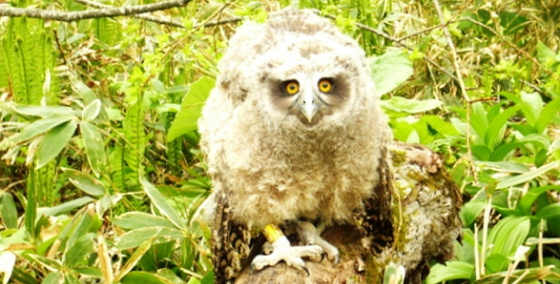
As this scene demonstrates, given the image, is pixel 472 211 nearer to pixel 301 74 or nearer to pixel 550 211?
pixel 550 211

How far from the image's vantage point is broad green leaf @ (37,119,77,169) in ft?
9.86

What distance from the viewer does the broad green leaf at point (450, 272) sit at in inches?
108

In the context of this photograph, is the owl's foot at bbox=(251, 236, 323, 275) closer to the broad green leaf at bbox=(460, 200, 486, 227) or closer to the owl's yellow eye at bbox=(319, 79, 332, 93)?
the owl's yellow eye at bbox=(319, 79, 332, 93)

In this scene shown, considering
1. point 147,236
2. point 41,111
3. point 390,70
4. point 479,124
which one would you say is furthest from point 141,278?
point 479,124

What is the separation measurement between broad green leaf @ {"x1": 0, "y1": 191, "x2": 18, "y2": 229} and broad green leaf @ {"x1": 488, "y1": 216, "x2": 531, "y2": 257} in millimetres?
2203

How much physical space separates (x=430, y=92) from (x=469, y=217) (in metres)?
1.76

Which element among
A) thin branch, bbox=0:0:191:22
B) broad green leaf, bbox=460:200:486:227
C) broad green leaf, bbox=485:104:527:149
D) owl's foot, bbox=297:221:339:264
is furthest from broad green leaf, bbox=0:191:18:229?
broad green leaf, bbox=485:104:527:149

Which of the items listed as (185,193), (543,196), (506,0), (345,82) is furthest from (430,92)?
(345,82)

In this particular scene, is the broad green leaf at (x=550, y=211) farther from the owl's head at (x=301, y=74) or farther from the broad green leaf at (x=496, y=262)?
the owl's head at (x=301, y=74)

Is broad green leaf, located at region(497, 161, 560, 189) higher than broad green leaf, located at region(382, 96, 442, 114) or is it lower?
lower

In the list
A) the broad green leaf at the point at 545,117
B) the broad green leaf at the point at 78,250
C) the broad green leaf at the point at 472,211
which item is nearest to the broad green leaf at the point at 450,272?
the broad green leaf at the point at 472,211

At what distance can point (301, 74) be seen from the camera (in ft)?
6.63

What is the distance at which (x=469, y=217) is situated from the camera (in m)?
3.03

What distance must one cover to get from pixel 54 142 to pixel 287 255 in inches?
52.4
